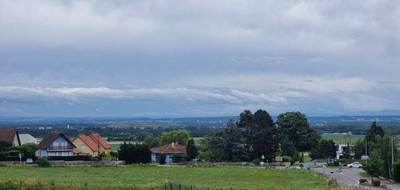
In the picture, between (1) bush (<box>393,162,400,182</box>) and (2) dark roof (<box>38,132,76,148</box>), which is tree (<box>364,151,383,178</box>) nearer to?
(1) bush (<box>393,162,400,182</box>)

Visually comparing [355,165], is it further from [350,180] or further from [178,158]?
[350,180]

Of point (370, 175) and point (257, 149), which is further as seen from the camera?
point (257, 149)

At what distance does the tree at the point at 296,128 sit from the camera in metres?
113

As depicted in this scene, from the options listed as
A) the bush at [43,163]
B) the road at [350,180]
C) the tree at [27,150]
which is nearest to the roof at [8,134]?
the tree at [27,150]

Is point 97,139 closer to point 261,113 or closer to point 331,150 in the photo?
point 261,113

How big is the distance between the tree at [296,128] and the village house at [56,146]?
33799mm

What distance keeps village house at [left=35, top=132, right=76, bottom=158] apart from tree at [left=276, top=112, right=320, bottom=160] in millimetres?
33799

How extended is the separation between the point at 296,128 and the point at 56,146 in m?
38.8

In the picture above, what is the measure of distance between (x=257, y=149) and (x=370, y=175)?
32.0m

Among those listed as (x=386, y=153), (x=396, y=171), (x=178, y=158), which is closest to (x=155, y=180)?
(x=396, y=171)

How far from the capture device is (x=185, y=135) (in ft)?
407

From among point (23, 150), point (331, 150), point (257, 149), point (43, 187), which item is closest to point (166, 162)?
point (257, 149)

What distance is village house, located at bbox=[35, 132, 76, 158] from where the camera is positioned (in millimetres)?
103812

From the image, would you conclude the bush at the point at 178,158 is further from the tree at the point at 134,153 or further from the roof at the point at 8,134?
the roof at the point at 8,134
